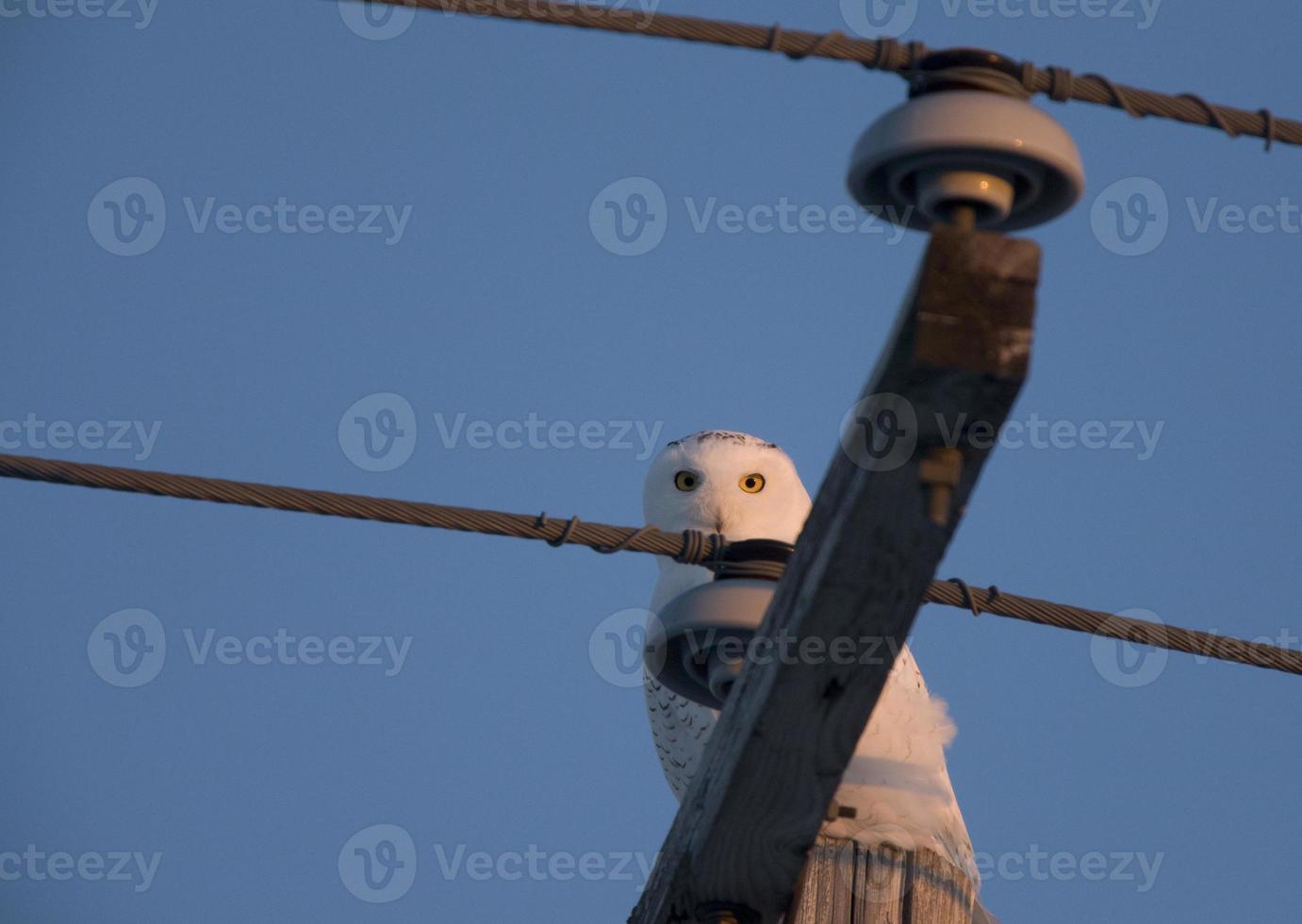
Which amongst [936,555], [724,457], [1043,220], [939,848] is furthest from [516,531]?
[724,457]

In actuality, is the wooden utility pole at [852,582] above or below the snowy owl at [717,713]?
below

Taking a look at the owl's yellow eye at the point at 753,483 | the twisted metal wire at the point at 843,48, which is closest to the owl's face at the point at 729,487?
the owl's yellow eye at the point at 753,483

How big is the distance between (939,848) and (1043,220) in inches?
109

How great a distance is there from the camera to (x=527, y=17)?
2.58 meters

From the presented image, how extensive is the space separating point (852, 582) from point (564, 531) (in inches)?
28.6

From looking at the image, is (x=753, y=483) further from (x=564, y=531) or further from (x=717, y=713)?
(x=564, y=531)

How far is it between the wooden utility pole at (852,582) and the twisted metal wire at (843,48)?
404mm

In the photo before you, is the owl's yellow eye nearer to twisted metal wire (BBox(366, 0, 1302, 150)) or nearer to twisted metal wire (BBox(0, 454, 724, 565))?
twisted metal wire (BBox(0, 454, 724, 565))

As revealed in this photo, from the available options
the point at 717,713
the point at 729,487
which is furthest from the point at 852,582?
the point at 729,487

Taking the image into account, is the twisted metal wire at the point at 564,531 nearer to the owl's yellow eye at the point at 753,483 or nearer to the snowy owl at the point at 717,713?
the snowy owl at the point at 717,713

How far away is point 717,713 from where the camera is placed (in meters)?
5.74

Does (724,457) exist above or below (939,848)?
above

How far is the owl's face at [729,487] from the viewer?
276 inches

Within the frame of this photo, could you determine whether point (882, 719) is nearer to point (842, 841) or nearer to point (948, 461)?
point (842, 841)
